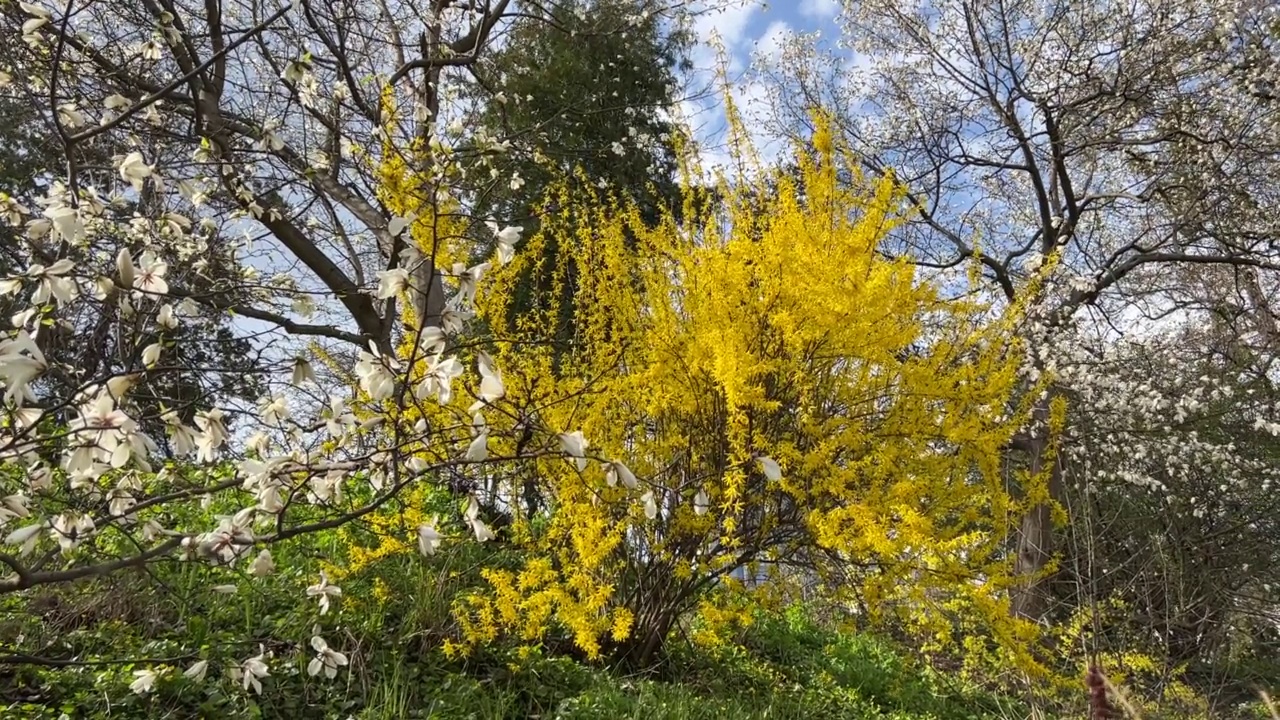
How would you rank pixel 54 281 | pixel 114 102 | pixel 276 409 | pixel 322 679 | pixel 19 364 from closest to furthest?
pixel 19 364, pixel 54 281, pixel 276 409, pixel 114 102, pixel 322 679

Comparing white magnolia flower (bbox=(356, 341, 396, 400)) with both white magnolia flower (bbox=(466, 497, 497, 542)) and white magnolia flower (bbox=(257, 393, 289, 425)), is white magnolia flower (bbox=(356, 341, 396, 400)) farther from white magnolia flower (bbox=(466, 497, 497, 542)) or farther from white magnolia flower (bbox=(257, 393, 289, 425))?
white magnolia flower (bbox=(257, 393, 289, 425))

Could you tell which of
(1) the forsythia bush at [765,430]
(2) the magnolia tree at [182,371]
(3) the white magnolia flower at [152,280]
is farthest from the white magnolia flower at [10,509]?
(1) the forsythia bush at [765,430]

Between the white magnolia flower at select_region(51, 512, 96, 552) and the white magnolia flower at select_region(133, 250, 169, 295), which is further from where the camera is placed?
the white magnolia flower at select_region(133, 250, 169, 295)

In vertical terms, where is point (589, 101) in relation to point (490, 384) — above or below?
above

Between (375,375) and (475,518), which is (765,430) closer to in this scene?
(475,518)

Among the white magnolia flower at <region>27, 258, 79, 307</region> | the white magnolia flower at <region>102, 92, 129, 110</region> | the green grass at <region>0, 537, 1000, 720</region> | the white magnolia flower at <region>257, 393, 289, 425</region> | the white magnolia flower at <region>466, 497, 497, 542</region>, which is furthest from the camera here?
the green grass at <region>0, 537, 1000, 720</region>

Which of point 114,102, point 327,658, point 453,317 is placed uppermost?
point 114,102

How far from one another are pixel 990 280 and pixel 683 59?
5220 mm

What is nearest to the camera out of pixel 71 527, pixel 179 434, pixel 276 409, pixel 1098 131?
pixel 179 434

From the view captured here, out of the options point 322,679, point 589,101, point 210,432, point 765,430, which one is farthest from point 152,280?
point 589,101

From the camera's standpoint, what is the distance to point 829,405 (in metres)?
3.71

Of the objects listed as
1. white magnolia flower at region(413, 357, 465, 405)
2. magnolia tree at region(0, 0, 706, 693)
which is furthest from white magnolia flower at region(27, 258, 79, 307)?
white magnolia flower at region(413, 357, 465, 405)

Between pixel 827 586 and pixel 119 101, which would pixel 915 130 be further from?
pixel 119 101

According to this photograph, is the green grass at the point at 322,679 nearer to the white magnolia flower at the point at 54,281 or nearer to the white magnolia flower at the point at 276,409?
the white magnolia flower at the point at 276,409
